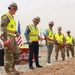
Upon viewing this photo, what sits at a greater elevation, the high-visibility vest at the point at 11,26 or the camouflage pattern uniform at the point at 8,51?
the high-visibility vest at the point at 11,26

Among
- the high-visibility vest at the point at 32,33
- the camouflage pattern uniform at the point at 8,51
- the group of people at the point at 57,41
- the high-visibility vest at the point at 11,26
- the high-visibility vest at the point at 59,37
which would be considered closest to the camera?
the camouflage pattern uniform at the point at 8,51

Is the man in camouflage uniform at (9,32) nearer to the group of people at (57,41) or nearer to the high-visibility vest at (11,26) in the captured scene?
the high-visibility vest at (11,26)

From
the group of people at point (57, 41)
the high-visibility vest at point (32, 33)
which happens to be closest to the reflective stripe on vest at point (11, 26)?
the high-visibility vest at point (32, 33)

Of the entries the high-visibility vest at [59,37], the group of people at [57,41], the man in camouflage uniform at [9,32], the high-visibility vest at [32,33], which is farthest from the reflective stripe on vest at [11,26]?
the high-visibility vest at [59,37]

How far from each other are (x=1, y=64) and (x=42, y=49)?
86.3 ft

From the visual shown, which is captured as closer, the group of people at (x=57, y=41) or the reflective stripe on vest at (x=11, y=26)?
the reflective stripe on vest at (x=11, y=26)

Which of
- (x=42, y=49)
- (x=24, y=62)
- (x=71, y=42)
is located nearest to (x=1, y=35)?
(x=24, y=62)

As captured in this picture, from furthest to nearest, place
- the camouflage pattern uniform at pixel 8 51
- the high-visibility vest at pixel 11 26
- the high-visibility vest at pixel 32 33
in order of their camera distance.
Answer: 1. the high-visibility vest at pixel 32 33
2. the high-visibility vest at pixel 11 26
3. the camouflage pattern uniform at pixel 8 51

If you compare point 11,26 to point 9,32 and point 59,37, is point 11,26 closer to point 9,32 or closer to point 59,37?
point 9,32

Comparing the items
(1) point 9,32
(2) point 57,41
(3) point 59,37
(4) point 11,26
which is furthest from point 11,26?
(3) point 59,37

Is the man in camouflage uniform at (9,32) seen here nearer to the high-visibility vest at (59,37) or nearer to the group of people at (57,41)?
the group of people at (57,41)

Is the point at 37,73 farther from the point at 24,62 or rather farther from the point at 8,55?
the point at 24,62

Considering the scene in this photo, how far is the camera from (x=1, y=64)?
14.5 meters

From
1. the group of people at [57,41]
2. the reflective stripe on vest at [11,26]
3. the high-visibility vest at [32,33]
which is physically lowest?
the group of people at [57,41]
